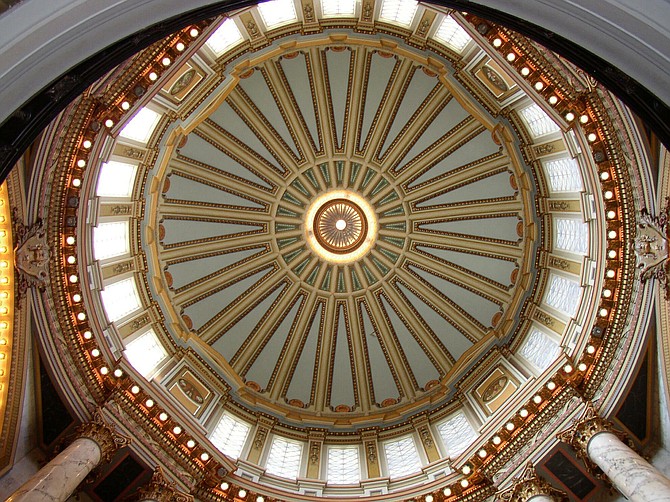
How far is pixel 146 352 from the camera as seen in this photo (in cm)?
1928

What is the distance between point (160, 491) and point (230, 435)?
5.78 metres

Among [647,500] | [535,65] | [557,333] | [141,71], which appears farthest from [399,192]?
[647,500]

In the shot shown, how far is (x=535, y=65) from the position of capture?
14141mm

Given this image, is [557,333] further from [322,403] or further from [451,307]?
[322,403]

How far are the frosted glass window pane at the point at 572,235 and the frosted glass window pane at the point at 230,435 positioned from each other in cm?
1375

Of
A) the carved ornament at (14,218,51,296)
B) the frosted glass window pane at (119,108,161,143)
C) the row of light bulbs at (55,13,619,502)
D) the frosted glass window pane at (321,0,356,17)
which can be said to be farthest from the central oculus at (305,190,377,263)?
the carved ornament at (14,218,51,296)

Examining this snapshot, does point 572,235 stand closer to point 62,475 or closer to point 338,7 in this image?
point 338,7

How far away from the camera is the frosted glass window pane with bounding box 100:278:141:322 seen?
17.9m

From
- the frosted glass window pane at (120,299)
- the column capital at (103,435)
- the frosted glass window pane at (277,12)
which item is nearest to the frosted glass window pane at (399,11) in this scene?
the frosted glass window pane at (277,12)

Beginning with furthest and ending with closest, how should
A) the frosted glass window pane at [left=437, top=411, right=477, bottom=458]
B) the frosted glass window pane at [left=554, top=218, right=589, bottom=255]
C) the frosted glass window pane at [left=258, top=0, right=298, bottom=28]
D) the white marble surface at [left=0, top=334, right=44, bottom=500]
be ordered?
the frosted glass window pane at [left=437, top=411, right=477, bottom=458], the frosted glass window pane at [left=554, top=218, right=589, bottom=255], the frosted glass window pane at [left=258, top=0, right=298, bottom=28], the white marble surface at [left=0, top=334, right=44, bottom=500]

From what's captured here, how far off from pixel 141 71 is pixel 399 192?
14.7 metres

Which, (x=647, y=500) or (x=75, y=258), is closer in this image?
(x=647, y=500)

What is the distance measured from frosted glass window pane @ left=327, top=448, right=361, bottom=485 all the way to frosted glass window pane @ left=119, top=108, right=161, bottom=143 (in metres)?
13.5

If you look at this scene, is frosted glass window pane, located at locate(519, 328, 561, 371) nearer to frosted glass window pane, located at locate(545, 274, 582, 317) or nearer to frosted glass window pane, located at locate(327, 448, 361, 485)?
frosted glass window pane, located at locate(545, 274, 582, 317)
